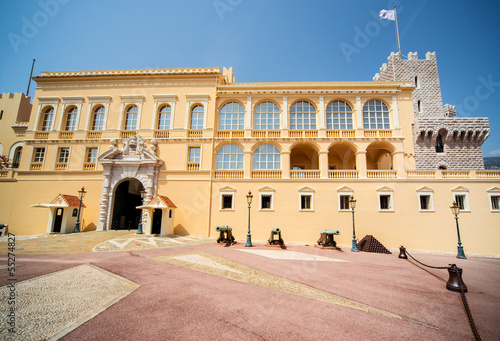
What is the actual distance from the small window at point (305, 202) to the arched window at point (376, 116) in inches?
349

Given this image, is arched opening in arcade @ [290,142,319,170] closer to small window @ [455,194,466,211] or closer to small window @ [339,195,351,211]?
small window @ [339,195,351,211]

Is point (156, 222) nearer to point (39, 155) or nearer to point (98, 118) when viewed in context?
→ point (98, 118)

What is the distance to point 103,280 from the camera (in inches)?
254

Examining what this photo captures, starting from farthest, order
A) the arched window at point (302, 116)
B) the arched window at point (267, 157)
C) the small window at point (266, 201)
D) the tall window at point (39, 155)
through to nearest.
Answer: the tall window at point (39, 155)
the arched window at point (302, 116)
the arched window at point (267, 157)
the small window at point (266, 201)

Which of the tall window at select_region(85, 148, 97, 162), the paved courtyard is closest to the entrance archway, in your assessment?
the tall window at select_region(85, 148, 97, 162)

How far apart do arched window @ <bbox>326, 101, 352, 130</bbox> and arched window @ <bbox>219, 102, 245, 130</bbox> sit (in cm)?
829

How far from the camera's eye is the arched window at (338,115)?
21.0 m

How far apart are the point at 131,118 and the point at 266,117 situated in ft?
43.9

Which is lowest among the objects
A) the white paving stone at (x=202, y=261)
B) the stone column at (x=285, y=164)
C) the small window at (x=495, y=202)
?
the white paving stone at (x=202, y=261)

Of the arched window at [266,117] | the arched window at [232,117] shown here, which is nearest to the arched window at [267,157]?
the arched window at [266,117]

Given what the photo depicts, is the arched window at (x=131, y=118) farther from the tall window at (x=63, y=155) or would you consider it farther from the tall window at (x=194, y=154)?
the tall window at (x=194, y=154)

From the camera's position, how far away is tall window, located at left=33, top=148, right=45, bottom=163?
70.9ft

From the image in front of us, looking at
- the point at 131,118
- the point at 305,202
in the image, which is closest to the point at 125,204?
the point at 131,118

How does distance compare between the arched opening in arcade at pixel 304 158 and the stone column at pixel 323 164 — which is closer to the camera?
the stone column at pixel 323 164
